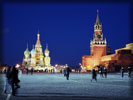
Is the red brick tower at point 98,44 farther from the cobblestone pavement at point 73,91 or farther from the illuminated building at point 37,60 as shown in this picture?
the cobblestone pavement at point 73,91

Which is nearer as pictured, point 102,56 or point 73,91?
point 73,91

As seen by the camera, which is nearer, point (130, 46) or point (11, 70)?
point (11, 70)

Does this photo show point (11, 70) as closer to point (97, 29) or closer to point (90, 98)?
point (90, 98)

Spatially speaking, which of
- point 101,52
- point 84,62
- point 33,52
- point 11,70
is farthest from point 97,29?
point 11,70

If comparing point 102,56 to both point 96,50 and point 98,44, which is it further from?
point 98,44

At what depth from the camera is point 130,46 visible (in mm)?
95000

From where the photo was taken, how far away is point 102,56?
320ft

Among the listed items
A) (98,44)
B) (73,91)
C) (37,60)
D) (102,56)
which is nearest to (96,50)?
(98,44)

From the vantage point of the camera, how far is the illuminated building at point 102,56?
3216 inches

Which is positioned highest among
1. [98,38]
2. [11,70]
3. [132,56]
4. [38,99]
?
[98,38]

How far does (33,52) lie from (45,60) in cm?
599

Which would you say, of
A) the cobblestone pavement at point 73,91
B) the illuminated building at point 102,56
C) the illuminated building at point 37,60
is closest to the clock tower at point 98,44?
the illuminated building at point 102,56

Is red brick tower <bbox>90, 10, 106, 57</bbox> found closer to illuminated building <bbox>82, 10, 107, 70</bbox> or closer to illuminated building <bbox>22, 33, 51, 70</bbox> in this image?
illuminated building <bbox>82, 10, 107, 70</bbox>

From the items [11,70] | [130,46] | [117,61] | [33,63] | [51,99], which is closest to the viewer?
[51,99]
